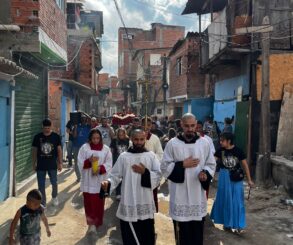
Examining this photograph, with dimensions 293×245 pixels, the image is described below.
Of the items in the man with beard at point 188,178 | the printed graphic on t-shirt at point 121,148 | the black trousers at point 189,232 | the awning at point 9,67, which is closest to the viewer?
the man with beard at point 188,178

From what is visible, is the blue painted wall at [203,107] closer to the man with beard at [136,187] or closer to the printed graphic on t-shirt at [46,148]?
the printed graphic on t-shirt at [46,148]

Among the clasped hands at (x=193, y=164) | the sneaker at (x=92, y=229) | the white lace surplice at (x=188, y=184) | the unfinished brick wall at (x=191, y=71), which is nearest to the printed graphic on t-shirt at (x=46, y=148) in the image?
the sneaker at (x=92, y=229)

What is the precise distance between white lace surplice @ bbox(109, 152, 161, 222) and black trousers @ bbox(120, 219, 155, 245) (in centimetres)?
10

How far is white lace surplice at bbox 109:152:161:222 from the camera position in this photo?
4770 millimetres

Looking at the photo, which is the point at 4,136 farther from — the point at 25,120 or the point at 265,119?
the point at 265,119

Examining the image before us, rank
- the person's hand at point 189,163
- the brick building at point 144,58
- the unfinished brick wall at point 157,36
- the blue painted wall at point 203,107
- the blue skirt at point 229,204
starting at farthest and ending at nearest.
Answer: the unfinished brick wall at point 157,36 < the brick building at point 144,58 < the blue painted wall at point 203,107 < the blue skirt at point 229,204 < the person's hand at point 189,163

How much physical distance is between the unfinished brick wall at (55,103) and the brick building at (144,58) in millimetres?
18543

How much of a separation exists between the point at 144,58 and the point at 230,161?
127 feet

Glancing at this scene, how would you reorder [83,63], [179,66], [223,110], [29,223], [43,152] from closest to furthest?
1. [29,223]
2. [43,152]
3. [223,110]
4. [83,63]
5. [179,66]

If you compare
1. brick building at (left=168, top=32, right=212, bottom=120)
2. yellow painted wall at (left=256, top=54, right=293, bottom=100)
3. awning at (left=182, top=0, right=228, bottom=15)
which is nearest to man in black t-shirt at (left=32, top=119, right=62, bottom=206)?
yellow painted wall at (left=256, top=54, right=293, bottom=100)

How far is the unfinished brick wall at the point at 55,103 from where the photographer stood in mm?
17141

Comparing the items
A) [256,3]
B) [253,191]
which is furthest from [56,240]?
[256,3]

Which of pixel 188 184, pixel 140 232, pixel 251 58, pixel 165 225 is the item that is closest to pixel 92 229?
pixel 165 225

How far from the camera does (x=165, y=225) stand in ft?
22.3
